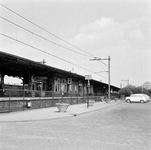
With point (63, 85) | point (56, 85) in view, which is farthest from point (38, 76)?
point (63, 85)

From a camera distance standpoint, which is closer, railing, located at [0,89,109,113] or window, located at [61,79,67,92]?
railing, located at [0,89,109,113]

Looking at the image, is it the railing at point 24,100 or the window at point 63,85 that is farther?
the window at point 63,85

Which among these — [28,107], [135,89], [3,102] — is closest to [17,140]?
[3,102]

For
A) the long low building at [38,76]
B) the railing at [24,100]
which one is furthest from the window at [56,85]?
the railing at [24,100]

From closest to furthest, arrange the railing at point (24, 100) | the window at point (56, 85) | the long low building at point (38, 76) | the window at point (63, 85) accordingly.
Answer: the railing at point (24, 100), the long low building at point (38, 76), the window at point (56, 85), the window at point (63, 85)

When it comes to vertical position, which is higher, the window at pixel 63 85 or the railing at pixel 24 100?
the window at pixel 63 85

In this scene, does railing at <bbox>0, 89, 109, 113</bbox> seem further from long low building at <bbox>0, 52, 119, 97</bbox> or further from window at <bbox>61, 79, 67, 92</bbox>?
window at <bbox>61, 79, 67, 92</bbox>

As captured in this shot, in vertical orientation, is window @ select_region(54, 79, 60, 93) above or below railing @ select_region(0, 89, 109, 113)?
above

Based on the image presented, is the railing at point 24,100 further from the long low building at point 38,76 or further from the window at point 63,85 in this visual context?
the window at point 63,85

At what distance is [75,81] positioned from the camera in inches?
1773

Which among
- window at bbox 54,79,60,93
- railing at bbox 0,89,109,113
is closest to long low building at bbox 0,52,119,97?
window at bbox 54,79,60,93

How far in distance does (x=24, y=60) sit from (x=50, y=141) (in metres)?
17.3

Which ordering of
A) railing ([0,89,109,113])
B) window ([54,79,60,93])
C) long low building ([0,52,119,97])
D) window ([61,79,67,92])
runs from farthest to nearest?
window ([61,79,67,92]) < window ([54,79,60,93]) < long low building ([0,52,119,97]) < railing ([0,89,109,113])

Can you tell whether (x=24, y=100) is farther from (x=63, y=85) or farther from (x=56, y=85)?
(x=63, y=85)
